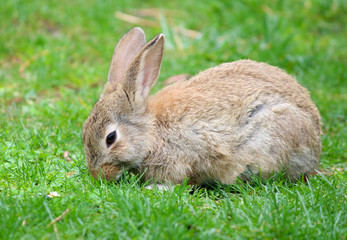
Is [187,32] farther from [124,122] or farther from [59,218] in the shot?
[59,218]

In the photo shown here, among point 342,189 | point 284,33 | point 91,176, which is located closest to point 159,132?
point 91,176

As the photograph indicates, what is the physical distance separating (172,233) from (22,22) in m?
6.30

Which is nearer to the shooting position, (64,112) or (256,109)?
(256,109)

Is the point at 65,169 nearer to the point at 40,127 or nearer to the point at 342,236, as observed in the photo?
the point at 40,127

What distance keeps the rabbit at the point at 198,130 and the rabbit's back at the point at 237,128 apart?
0.4 inches

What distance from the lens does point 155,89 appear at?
6777mm

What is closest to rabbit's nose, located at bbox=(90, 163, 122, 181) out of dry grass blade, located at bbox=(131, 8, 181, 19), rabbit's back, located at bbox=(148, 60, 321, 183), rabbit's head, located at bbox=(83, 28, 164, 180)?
rabbit's head, located at bbox=(83, 28, 164, 180)

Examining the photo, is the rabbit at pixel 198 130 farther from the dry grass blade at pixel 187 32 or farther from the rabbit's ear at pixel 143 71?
the dry grass blade at pixel 187 32

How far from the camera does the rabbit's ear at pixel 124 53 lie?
17.1 feet

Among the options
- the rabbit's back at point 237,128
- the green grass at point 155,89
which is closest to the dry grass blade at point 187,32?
the green grass at point 155,89

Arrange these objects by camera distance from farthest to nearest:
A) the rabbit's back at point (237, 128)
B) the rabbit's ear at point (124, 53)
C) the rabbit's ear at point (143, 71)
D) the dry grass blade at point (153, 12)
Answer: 1. the dry grass blade at point (153, 12)
2. the rabbit's ear at point (124, 53)
3. the rabbit's back at point (237, 128)
4. the rabbit's ear at point (143, 71)

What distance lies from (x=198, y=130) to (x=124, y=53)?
131cm

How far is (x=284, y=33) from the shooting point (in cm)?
869

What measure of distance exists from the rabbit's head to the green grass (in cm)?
21
